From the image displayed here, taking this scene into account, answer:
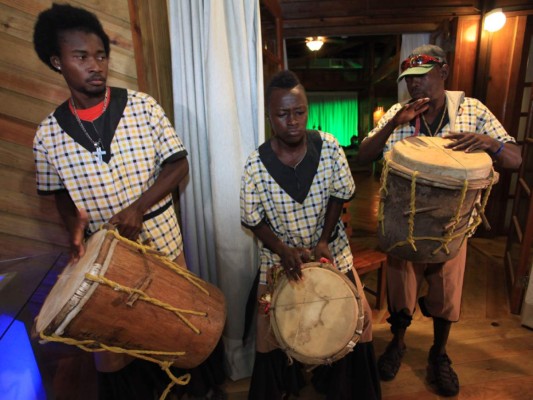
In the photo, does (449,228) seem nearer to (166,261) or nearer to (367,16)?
(166,261)

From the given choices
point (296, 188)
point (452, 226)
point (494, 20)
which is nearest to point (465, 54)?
point (494, 20)

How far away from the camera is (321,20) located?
143 inches

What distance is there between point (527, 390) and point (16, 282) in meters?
2.89

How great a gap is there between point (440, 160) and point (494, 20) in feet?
9.95

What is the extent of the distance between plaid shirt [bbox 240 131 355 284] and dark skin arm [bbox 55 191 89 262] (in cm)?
67

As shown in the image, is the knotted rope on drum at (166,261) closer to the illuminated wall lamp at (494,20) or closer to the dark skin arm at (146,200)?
the dark skin arm at (146,200)

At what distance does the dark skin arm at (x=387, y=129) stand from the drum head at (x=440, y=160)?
0.22m

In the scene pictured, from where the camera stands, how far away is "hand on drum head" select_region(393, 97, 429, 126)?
1.62 m

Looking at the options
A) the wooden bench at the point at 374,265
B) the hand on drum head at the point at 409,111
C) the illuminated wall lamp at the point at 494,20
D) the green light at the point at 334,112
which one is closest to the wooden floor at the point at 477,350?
the wooden bench at the point at 374,265

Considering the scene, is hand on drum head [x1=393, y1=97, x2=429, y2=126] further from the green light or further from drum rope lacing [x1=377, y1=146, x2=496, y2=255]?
the green light

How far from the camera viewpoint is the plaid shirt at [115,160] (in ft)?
4.31

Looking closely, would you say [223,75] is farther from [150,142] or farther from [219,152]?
[150,142]

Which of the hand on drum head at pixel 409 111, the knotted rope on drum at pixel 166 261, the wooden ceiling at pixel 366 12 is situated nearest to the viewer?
the knotted rope on drum at pixel 166 261

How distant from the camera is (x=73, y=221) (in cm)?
138
